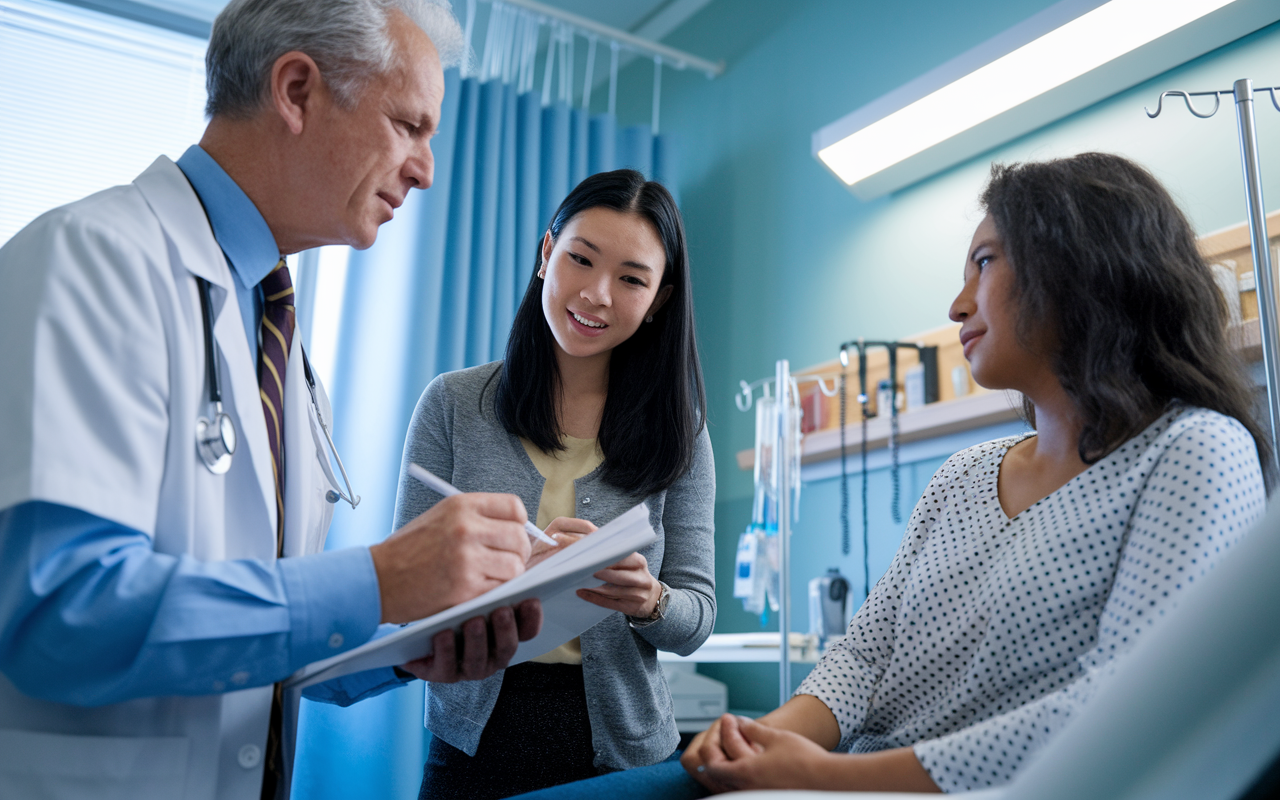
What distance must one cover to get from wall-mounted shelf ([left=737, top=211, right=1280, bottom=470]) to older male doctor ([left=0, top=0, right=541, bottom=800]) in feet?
4.82

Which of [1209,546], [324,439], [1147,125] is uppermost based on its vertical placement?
[1147,125]

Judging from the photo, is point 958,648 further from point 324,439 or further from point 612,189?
point 612,189

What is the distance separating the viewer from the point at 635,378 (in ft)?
5.49

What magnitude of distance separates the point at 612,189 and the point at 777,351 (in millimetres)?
1736

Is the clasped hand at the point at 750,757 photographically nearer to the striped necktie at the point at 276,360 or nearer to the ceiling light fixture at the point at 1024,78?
the striped necktie at the point at 276,360

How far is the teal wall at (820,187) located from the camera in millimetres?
2221

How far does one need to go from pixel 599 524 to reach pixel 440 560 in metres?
0.61

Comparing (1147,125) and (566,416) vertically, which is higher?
(1147,125)

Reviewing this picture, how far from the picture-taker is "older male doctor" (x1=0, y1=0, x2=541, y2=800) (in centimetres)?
80

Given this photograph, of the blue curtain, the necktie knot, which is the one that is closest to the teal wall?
the blue curtain

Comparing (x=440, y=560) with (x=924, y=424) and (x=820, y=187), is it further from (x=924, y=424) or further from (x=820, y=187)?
(x=820, y=187)

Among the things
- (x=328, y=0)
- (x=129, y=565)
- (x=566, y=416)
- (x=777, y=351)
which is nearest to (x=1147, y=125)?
(x=777, y=351)

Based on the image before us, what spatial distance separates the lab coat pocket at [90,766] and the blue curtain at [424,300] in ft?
6.40

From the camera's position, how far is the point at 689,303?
1.69 metres
